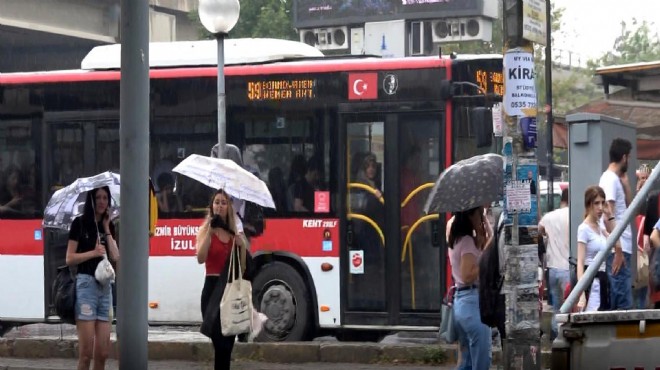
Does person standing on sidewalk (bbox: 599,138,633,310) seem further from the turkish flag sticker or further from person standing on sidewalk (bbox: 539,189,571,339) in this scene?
the turkish flag sticker

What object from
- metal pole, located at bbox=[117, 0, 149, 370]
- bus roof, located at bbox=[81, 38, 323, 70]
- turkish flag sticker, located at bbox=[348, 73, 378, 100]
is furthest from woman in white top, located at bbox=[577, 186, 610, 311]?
bus roof, located at bbox=[81, 38, 323, 70]

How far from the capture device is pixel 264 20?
43125 millimetres

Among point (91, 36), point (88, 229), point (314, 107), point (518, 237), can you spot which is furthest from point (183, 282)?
point (91, 36)

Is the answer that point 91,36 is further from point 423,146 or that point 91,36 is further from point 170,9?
point 423,146

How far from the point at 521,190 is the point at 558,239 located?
22.9 feet

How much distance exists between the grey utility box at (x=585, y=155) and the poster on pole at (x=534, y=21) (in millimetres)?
3487

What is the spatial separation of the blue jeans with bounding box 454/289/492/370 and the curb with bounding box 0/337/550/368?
3666 mm

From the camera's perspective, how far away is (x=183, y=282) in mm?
16672

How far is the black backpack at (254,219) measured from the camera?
15984mm

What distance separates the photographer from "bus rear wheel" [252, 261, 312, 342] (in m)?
15.9

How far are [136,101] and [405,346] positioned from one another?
4589mm

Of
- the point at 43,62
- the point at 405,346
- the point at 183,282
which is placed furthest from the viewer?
the point at 43,62

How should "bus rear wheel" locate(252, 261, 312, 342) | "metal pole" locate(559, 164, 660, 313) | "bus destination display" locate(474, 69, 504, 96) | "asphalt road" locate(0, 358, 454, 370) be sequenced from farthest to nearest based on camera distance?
"bus rear wheel" locate(252, 261, 312, 342) → "bus destination display" locate(474, 69, 504, 96) → "asphalt road" locate(0, 358, 454, 370) → "metal pole" locate(559, 164, 660, 313)

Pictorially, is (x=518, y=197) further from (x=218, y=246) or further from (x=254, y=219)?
(x=254, y=219)
